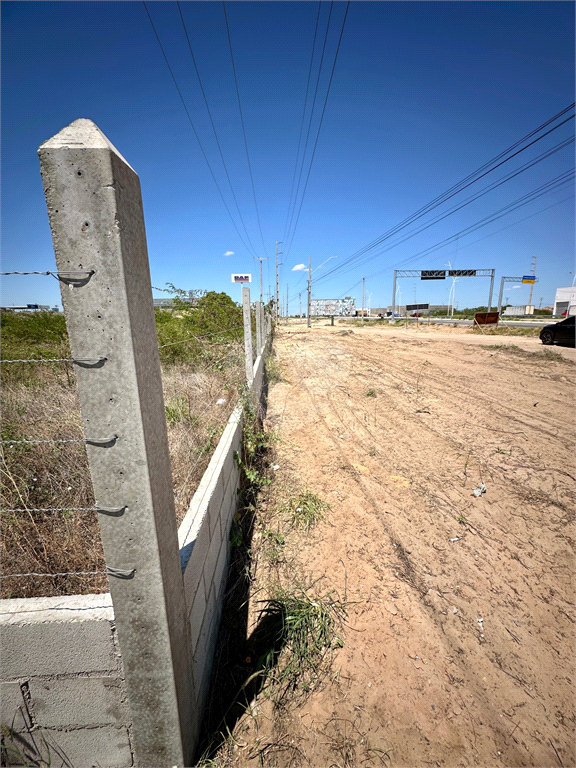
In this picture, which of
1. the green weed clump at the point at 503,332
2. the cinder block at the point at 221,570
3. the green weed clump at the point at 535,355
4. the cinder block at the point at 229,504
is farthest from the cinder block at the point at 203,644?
the green weed clump at the point at 503,332

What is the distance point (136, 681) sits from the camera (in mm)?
1239

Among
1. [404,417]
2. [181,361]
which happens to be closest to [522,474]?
[404,417]

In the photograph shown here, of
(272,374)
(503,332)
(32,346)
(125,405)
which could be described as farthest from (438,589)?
(503,332)

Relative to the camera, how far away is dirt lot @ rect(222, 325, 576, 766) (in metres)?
1.73

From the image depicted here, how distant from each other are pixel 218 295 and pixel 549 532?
818 centimetres

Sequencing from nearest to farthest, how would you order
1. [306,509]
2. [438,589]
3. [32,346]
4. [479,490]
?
[438,589]
[306,509]
[479,490]
[32,346]

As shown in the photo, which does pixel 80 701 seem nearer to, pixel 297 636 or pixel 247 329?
pixel 297 636

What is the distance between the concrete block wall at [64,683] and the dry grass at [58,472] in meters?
0.40

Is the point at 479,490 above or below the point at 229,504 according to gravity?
below

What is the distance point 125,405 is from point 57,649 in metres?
1.06

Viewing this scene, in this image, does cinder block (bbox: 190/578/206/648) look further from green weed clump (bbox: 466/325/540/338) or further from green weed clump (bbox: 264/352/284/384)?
green weed clump (bbox: 466/325/540/338)

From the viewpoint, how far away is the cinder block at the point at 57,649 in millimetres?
1271

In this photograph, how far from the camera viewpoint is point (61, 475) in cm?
272

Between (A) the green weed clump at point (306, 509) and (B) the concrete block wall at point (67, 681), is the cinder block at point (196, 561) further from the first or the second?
(A) the green weed clump at point (306, 509)
